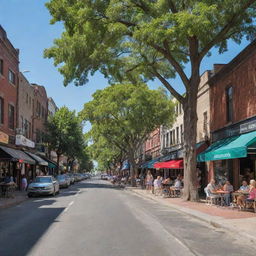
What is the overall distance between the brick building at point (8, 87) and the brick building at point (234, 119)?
1505cm

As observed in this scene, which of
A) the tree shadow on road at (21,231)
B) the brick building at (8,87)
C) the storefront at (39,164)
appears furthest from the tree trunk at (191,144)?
the storefront at (39,164)

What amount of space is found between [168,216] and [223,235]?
4708mm

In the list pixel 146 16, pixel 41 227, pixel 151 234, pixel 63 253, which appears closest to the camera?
pixel 63 253

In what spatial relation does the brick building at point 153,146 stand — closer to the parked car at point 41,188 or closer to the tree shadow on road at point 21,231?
the parked car at point 41,188

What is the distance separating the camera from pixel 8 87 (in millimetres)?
32125

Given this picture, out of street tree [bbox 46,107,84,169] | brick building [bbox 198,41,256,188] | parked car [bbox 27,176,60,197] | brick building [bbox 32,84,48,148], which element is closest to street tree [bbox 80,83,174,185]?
brick building [bbox 32,84,48,148]

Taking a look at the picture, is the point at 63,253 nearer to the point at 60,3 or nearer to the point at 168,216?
the point at 168,216

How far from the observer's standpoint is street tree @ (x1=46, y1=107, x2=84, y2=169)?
162 feet

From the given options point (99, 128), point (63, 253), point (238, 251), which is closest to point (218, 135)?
point (238, 251)

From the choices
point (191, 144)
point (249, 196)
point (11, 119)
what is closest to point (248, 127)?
point (191, 144)

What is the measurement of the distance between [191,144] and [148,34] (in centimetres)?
705

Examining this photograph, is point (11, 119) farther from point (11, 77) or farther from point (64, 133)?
point (64, 133)

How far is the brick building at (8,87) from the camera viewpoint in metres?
30.1

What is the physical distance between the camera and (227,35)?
69.9 ft
